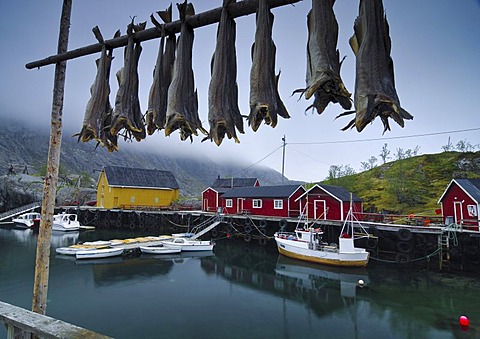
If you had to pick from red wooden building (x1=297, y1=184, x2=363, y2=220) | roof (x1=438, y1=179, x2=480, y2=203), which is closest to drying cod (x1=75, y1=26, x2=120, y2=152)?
red wooden building (x1=297, y1=184, x2=363, y2=220)

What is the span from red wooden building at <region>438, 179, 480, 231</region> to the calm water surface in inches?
215

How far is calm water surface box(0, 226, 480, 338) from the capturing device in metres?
9.57

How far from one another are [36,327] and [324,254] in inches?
723

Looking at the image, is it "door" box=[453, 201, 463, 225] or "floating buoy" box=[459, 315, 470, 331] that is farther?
"door" box=[453, 201, 463, 225]

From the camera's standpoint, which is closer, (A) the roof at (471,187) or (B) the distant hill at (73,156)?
(A) the roof at (471,187)

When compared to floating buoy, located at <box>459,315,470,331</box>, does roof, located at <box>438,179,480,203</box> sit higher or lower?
higher

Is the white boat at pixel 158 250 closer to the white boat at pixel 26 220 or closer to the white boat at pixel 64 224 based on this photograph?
the white boat at pixel 64 224

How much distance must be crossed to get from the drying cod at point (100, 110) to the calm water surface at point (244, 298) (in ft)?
27.3

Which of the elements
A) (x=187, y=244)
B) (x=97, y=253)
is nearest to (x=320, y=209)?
(x=187, y=244)

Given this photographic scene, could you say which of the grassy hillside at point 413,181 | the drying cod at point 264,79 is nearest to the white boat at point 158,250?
the drying cod at point 264,79

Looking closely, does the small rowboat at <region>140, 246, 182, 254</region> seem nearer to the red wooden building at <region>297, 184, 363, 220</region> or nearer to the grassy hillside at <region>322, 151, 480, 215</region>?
the red wooden building at <region>297, 184, 363, 220</region>

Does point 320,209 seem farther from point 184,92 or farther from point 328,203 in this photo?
point 184,92

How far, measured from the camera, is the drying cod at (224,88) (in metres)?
2.08

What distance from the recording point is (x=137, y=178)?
142 ft
